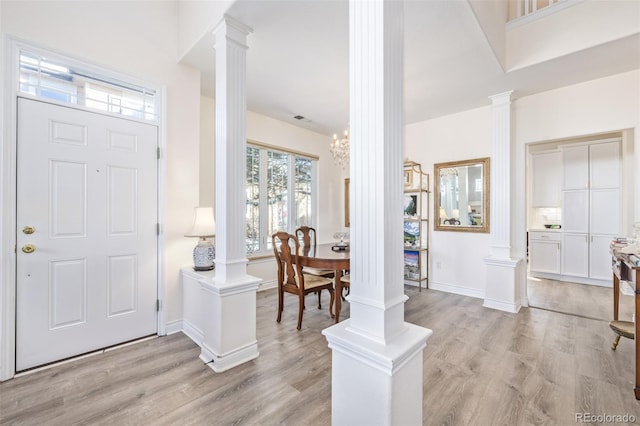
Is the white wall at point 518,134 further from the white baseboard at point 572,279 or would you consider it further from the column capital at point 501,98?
the white baseboard at point 572,279

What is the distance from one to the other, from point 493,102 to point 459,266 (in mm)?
2342

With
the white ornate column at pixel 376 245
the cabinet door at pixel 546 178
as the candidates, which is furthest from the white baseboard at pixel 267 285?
the cabinet door at pixel 546 178

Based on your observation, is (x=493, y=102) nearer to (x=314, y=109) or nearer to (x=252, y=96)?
(x=314, y=109)

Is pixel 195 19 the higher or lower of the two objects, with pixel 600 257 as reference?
higher

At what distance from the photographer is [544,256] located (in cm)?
513

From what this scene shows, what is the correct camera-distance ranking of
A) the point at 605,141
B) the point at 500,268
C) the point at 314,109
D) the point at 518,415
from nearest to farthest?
the point at 518,415 < the point at 500,268 < the point at 314,109 < the point at 605,141

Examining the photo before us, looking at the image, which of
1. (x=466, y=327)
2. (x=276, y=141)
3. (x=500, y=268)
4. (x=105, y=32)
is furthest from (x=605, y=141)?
(x=105, y=32)

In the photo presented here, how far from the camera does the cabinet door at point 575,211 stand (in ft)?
15.4

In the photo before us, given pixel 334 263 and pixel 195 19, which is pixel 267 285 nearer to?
pixel 334 263

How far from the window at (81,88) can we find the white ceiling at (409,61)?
64cm

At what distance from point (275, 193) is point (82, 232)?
2.67 m

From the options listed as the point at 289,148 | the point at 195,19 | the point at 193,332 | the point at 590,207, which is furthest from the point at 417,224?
the point at 195,19

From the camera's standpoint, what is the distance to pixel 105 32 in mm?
2381

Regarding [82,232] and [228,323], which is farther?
[82,232]
